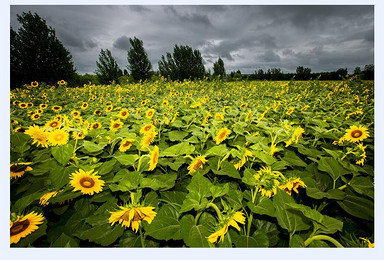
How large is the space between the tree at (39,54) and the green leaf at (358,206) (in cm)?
1417

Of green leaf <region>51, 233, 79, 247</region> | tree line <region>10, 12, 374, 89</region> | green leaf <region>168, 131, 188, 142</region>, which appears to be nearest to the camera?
green leaf <region>51, 233, 79, 247</region>

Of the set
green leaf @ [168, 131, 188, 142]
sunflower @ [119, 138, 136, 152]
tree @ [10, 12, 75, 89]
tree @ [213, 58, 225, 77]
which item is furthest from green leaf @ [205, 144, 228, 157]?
tree @ [213, 58, 225, 77]

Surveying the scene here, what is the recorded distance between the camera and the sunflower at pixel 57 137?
1.11m

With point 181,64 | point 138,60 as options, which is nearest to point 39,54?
point 138,60

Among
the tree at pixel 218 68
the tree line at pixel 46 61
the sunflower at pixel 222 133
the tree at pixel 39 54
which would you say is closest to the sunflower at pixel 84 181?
the sunflower at pixel 222 133

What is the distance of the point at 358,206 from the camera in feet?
2.86

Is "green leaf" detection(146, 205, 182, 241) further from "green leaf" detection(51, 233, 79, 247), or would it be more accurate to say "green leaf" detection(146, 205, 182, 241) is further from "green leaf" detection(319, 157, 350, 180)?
"green leaf" detection(319, 157, 350, 180)

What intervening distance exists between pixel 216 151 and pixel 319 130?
48.3 inches

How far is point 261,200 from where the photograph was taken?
2.74ft

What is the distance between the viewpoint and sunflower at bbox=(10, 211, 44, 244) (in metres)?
0.71

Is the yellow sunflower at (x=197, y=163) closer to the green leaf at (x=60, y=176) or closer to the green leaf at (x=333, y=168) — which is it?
the green leaf at (x=60, y=176)

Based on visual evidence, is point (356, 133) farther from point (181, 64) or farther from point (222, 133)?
point (181, 64)

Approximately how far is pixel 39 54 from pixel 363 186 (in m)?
16.6

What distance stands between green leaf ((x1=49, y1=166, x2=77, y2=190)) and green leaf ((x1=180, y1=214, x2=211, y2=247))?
73 cm
